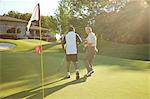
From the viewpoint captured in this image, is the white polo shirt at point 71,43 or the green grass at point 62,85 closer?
the green grass at point 62,85

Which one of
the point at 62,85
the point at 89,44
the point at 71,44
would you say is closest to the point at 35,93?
the point at 62,85

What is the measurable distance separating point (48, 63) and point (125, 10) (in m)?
25.1

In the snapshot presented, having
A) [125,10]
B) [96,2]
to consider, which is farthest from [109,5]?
[125,10]

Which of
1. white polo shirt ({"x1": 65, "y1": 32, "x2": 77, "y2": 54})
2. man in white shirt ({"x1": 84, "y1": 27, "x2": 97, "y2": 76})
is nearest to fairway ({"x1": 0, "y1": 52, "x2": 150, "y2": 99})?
man in white shirt ({"x1": 84, "y1": 27, "x2": 97, "y2": 76})

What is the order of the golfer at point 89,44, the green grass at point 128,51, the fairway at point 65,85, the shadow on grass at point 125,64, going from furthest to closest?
the green grass at point 128,51, the shadow on grass at point 125,64, the golfer at point 89,44, the fairway at point 65,85

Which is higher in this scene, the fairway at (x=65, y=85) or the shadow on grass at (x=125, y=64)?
the fairway at (x=65, y=85)

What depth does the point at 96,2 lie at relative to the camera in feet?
147

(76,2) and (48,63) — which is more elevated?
(76,2)

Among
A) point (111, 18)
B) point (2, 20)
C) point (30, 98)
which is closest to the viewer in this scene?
point (30, 98)

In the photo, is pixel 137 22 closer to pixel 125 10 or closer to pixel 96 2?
pixel 125 10

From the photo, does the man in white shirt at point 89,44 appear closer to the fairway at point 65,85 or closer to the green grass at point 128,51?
the fairway at point 65,85

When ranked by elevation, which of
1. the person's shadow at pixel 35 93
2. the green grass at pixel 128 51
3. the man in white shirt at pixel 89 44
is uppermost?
the man in white shirt at pixel 89 44

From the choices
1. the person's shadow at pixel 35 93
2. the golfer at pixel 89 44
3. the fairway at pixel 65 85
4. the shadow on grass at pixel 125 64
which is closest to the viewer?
the person's shadow at pixel 35 93

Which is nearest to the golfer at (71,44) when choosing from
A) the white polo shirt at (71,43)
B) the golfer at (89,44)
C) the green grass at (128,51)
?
the white polo shirt at (71,43)
